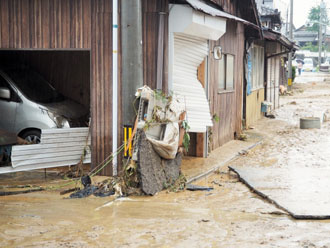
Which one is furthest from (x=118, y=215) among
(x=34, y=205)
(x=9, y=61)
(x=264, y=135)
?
(x=264, y=135)

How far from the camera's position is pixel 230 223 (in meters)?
6.59

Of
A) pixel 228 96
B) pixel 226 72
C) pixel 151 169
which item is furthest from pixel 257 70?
pixel 151 169

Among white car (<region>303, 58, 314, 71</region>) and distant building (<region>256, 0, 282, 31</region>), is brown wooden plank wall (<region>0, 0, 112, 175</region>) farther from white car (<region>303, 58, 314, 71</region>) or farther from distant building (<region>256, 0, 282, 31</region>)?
white car (<region>303, 58, 314, 71</region>)

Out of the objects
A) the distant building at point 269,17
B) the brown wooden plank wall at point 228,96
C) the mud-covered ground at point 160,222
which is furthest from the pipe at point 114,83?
the distant building at point 269,17

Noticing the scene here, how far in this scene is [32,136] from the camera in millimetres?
10617

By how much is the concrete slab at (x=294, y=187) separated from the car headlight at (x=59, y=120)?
3623 millimetres

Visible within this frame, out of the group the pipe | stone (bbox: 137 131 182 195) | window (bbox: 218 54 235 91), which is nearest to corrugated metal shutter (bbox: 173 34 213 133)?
the pipe

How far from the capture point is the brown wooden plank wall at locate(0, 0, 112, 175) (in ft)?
30.6

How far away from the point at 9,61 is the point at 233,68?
6.41 meters

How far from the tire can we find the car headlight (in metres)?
0.44

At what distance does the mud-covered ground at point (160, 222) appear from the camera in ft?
19.2

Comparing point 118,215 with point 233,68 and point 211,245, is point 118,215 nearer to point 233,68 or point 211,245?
point 211,245

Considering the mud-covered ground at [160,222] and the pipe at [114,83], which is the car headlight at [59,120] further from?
the pipe at [114,83]

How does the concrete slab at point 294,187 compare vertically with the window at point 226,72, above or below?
below
